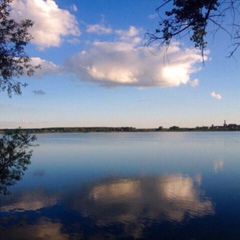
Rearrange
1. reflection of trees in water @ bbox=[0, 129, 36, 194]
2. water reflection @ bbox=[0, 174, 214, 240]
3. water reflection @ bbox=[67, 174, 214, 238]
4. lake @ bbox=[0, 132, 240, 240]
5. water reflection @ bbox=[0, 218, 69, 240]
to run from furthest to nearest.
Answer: water reflection @ bbox=[67, 174, 214, 238] < water reflection @ bbox=[0, 174, 214, 240] < lake @ bbox=[0, 132, 240, 240] < water reflection @ bbox=[0, 218, 69, 240] < reflection of trees in water @ bbox=[0, 129, 36, 194]

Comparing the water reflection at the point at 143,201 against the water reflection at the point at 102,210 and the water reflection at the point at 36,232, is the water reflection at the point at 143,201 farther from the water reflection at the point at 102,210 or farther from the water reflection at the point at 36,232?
the water reflection at the point at 36,232

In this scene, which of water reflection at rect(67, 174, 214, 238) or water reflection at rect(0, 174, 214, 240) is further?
water reflection at rect(67, 174, 214, 238)

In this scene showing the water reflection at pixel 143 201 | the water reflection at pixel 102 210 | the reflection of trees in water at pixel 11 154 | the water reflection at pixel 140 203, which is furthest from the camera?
the water reflection at pixel 143 201

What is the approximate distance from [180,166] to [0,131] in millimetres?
35330

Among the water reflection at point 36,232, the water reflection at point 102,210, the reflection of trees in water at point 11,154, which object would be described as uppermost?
the reflection of trees in water at point 11,154

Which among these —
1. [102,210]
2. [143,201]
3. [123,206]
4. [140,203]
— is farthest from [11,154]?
[143,201]

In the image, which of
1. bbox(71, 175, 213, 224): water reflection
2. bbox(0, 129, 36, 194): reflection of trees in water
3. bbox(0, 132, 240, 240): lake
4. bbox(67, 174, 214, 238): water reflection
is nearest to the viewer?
bbox(0, 129, 36, 194): reflection of trees in water

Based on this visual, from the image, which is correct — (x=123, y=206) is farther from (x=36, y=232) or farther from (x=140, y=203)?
(x=36, y=232)

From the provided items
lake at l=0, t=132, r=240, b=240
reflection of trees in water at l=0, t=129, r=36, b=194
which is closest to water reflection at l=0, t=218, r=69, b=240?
lake at l=0, t=132, r=240, b=240

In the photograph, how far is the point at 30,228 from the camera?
18.9 m

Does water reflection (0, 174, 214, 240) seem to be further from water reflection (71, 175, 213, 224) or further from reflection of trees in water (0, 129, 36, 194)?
reflection of trees in water (0, 129, 36, 194)

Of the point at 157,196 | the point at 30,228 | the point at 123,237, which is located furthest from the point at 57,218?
the point at 157,196

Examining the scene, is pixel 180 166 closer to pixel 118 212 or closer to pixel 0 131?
pixel 118 212

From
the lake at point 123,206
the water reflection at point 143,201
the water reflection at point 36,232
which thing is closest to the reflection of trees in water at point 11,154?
the water reflection at point 36,232
